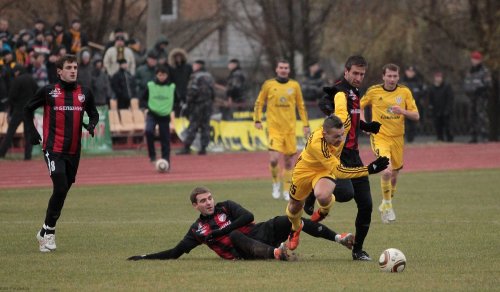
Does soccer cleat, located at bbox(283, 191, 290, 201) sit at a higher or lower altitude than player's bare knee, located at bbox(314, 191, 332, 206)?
lower

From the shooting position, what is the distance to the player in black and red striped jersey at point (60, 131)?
1338 centimetres

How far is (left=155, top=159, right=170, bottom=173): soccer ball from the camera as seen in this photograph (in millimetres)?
25781

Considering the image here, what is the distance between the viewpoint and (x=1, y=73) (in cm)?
2966

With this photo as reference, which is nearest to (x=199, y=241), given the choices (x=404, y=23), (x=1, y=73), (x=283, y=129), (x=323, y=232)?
(x=323, y=232)

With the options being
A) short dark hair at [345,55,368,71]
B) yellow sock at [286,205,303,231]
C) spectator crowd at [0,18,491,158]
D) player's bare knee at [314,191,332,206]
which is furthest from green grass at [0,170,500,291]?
spectator crowd at [0,18,491,158]

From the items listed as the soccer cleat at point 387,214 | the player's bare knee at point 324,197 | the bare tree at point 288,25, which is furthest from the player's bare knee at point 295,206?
the bare tree at point 288,25

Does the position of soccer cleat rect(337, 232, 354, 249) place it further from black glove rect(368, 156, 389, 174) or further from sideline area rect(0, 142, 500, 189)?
sideline area rect(0, 142, 500, 189)

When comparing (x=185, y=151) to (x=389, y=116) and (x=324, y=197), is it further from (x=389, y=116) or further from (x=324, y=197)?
(x=324, y=197)

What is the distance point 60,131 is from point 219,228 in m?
2.39

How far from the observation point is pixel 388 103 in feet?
56.7

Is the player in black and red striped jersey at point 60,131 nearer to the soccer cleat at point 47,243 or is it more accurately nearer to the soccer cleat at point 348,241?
the soccer cleat at point 47,243

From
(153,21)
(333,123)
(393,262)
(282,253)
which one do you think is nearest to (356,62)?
(333,123)

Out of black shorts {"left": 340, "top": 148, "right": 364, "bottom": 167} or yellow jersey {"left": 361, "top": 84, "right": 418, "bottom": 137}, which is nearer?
black shorts {"left": 340, "top": 148, "right": 364, "bottom": 167}

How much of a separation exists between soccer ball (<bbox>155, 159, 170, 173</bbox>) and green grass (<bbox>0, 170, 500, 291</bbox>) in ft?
10.0
